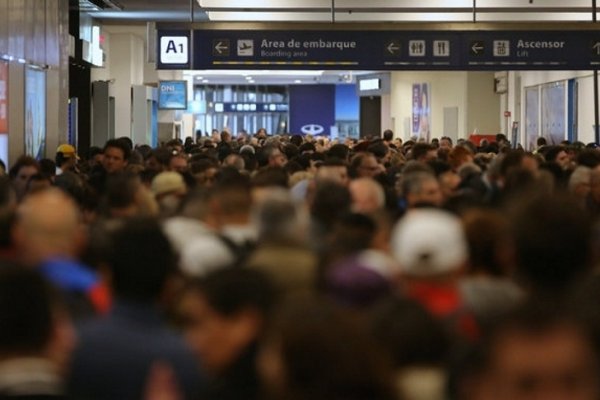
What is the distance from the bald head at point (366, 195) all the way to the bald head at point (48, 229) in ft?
10.3

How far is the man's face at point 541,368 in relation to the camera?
9.89 feet

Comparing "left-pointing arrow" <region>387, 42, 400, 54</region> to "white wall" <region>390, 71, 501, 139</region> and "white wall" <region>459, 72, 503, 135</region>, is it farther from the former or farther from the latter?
"white wall" <region>459, 72, 503, 135</region>

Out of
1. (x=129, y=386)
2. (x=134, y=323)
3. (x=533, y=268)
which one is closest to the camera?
(x=129, y=386)

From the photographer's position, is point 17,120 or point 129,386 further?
point 17,120

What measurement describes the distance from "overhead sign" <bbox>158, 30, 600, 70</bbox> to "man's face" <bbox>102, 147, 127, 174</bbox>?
887 cm

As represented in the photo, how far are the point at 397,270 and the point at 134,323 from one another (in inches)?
66.8

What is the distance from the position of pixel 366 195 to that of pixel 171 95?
3030 centimetres

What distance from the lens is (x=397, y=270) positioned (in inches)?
233

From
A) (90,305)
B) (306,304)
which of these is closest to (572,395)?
(306,304)

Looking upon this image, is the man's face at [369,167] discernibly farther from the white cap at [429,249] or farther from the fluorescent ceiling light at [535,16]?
the fluorescent ceiling light at [535,16]

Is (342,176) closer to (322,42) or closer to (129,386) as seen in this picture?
(129,386)

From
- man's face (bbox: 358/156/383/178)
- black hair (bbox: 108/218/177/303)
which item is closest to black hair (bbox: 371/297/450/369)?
black hair (bbox: 108/218/177/303)

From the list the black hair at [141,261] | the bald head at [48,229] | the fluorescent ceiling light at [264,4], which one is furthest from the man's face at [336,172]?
the fluorescent ceiling light at [264,4]

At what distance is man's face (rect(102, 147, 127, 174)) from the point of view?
15688mm
